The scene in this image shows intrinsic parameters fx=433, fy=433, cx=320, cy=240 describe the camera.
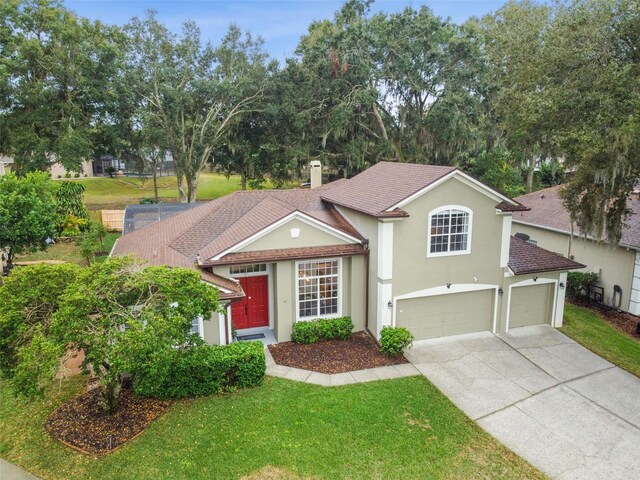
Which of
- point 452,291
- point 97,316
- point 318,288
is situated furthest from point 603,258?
point 97,316

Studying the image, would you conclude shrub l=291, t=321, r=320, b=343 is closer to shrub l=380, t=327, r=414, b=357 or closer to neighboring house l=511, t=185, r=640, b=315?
shrub l=380, t=327, r=414, b=357

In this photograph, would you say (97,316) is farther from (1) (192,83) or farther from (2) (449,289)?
(1) (192,83)

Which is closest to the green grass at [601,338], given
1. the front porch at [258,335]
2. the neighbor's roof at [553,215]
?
the neighbor's roof at [553,215]

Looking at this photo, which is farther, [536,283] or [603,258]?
[603,258]

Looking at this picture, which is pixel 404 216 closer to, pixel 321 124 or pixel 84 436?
pixel 84 436

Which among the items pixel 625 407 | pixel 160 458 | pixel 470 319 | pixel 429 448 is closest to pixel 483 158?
pixel 470 319

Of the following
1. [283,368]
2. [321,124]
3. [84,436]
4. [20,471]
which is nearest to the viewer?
[20,471]

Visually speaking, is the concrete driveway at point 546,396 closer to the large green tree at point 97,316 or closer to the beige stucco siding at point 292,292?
the beige stucco siding at point 292,292
